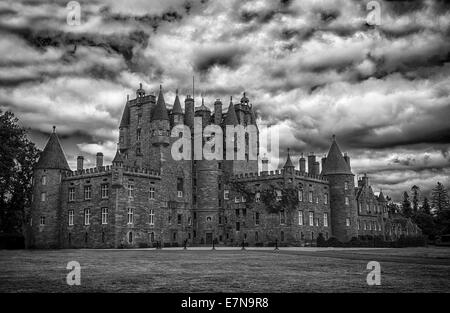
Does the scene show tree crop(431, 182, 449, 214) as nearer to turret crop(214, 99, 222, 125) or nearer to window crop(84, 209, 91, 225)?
turret crop(214, 99, 222, 125)

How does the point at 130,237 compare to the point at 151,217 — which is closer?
the point at 130,237

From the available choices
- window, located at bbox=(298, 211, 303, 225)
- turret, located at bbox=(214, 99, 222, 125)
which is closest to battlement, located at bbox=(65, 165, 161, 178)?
turret, located at bbox=(214, 99, 222, 125)

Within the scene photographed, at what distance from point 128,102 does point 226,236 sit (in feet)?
83.1

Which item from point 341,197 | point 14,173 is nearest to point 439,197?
point 341,197

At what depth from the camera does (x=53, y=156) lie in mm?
64250

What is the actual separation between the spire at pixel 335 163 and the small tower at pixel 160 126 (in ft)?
81.8

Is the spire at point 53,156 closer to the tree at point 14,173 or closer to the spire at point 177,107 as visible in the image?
the tree at point 14,173

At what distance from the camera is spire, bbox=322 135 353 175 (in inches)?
2904

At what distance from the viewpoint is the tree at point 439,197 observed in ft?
425

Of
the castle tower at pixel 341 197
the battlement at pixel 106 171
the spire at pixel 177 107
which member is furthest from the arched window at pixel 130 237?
the castle tower at pixel 341 197

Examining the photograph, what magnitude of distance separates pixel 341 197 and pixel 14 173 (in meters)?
45.4

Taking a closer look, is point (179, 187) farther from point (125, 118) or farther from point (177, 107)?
Answer: point (125, 118)

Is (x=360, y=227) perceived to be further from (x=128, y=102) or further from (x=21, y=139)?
(x=21, y=139)

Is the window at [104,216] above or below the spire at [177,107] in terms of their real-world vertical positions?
below
